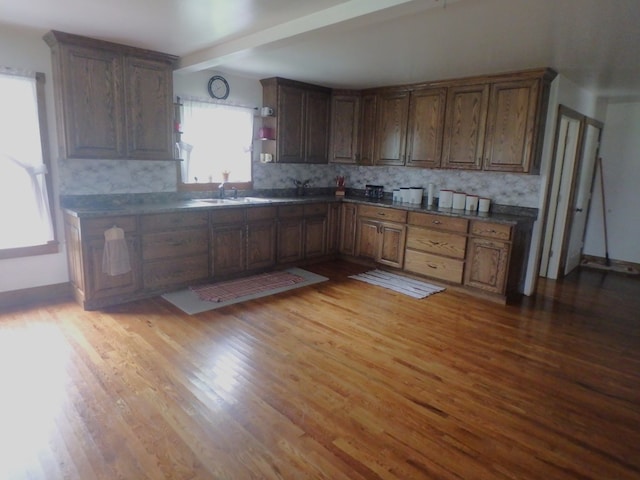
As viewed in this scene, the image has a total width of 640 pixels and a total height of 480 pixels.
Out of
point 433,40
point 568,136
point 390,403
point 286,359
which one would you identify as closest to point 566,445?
point 390,403

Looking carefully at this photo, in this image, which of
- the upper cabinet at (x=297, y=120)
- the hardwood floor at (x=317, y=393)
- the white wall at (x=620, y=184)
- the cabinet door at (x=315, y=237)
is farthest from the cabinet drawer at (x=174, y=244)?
the white wall at (x=620, y=184)

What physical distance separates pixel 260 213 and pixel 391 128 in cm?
208

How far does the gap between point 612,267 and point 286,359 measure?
5.25m

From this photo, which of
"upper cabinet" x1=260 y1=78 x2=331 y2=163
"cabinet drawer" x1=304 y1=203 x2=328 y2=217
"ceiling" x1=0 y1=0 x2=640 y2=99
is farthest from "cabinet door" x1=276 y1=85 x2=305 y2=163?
"ceiling" x1=0 y1=0 x2=640 y2=99

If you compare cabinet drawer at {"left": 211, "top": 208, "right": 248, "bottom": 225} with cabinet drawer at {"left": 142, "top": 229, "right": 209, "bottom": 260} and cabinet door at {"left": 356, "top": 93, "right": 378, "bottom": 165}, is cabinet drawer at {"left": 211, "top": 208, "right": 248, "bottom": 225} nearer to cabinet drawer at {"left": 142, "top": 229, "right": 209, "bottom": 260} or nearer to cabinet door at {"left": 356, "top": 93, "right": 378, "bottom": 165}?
cabinet drawer at {"left": 142, "top": 229, "right": 209, "bottom": 260}

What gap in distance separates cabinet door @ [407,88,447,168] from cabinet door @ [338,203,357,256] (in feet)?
3.25

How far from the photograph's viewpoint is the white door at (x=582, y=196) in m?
5.31

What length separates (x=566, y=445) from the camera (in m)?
2.16

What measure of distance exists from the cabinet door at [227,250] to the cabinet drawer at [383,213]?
1.67m

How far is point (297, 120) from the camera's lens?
542 cm


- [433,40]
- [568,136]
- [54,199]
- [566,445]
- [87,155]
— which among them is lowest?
[566,445]

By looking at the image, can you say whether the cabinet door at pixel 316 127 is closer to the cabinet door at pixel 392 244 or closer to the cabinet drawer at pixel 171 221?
the cabinet door at pixel 392 244

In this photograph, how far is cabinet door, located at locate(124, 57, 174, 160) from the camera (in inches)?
154

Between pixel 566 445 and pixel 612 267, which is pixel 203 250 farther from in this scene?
pixel 612 267
